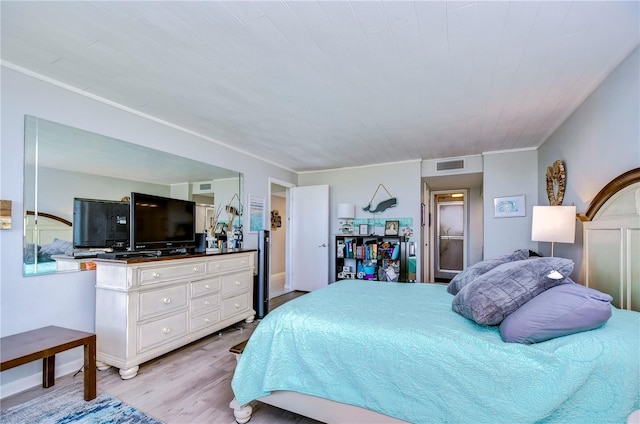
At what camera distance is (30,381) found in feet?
7.28

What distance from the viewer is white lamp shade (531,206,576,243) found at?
237 cm

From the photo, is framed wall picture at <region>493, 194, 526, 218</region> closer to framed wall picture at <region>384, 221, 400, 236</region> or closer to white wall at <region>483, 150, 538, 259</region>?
white wall at <region>483, 150, 538, 259</region>

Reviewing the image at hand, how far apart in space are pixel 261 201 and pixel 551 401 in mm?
4165

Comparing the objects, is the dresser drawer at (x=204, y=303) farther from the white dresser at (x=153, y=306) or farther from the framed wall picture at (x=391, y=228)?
the framed wall picture at (x=391, y=228)

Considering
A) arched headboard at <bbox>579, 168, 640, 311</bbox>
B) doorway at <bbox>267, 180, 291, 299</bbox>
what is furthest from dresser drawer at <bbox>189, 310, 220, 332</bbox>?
arched headboard at <bbox>579, 168, 640, 311</bbox>

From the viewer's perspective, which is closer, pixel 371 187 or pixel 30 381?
pixel 30 381

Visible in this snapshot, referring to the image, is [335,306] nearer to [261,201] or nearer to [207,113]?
[207,113]

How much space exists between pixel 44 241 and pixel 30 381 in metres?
1.04

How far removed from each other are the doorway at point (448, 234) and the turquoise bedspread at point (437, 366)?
18.7 feet

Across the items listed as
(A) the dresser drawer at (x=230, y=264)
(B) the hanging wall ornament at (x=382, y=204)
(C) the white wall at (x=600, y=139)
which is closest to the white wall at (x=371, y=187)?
(B) the hanging wall ornament at (x=382, y=204)

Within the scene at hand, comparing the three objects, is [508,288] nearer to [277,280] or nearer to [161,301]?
[161,301]

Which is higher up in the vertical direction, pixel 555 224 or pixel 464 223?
pixel 555 224

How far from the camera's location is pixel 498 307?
4.92ft

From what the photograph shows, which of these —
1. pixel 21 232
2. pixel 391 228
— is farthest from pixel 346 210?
pixel 21 232
